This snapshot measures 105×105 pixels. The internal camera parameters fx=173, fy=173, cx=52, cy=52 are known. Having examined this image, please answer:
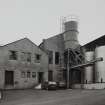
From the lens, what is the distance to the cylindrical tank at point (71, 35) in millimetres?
36844

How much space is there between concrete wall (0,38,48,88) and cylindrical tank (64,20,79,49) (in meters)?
6.59

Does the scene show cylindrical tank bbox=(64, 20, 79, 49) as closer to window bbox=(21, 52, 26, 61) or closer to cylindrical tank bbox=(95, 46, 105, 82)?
cylindrical tank bbox=(95, 46, 105, 82)

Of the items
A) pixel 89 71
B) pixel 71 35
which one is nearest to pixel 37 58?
pixel 71 35

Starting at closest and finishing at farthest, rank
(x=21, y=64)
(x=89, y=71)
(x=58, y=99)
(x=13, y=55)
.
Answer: (x=58, y=99) → (x=13, y=55) → (x=21, y=64) → (x=89, y=71)

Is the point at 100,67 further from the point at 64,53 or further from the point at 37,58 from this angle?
the point at 37,58

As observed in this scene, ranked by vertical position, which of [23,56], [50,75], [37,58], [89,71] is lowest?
[50,75]

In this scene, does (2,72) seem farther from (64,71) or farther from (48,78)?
(64,71)

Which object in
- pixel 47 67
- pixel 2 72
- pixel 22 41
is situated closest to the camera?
pixel 2 72

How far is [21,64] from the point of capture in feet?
99.3

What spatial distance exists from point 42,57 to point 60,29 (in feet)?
35.4

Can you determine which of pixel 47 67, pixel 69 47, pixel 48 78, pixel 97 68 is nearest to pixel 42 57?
pixel 47 67

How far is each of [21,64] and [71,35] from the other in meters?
13.0

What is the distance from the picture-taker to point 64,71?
116ft

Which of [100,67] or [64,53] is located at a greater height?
[64,53]
